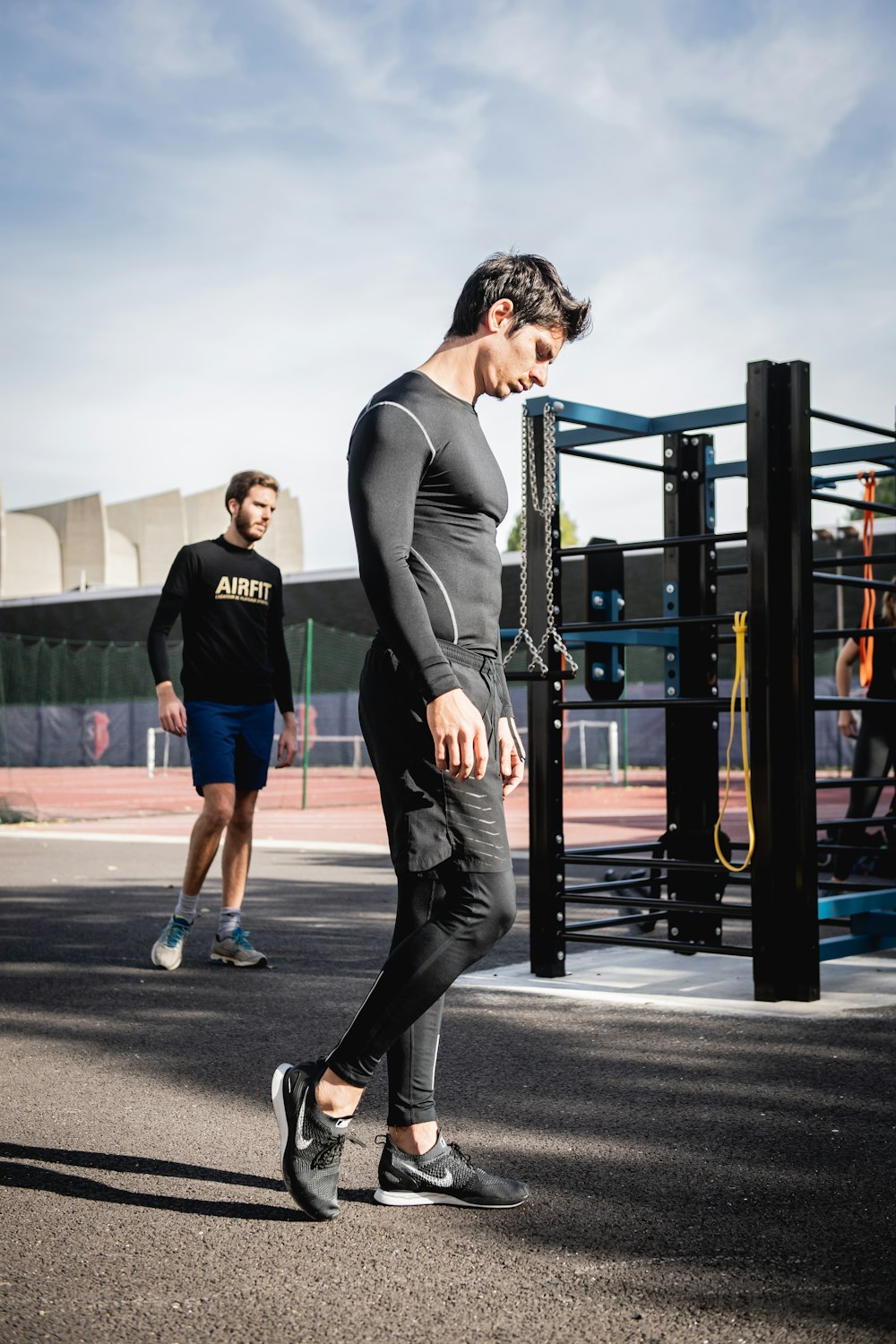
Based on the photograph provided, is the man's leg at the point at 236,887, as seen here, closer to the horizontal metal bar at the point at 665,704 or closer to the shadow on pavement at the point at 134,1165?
the horizontal metal bar at the point at 665,704

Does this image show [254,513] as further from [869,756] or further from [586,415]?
[869,756]

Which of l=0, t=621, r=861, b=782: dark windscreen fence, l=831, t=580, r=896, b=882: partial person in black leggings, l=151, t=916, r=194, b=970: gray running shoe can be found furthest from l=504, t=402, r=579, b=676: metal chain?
l=0, t=621, r=861, b=782: dark windscreen fence

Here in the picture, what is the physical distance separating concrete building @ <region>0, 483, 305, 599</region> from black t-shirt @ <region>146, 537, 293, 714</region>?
68371 mm

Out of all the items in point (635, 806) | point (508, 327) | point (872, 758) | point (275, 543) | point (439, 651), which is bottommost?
point (635, 806)

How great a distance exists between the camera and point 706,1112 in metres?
3.56

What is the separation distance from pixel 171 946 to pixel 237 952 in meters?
0.27

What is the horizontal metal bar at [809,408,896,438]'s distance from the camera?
514 cm

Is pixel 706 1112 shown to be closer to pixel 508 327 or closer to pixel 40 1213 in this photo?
pixel 40 1213

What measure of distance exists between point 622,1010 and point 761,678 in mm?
1216

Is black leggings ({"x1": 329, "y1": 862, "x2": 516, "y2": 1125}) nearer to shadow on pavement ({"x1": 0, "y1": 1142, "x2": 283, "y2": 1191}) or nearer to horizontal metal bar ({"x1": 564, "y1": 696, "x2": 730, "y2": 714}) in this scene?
shadow on pavement ({"x1": 0, "y1": 1142, "x2": 283, "y2": 1191})

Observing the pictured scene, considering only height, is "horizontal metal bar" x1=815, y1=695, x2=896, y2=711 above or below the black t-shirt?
below

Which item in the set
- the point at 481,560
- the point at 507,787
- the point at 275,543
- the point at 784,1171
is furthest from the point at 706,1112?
the point at 275,543

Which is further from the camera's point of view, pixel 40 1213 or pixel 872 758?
pixel 872 758

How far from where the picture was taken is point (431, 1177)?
286 centimetres
